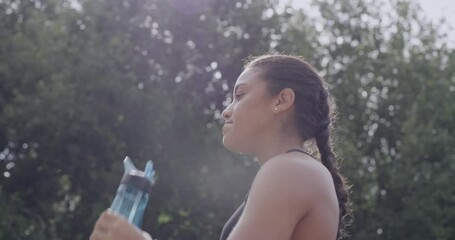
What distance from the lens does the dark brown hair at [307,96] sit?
2398mm

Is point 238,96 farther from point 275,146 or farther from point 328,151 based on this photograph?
point 328,151

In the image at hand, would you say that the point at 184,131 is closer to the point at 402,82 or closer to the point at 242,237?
the point at 402,82

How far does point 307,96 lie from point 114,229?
0.68m

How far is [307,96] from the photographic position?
2.41 metres

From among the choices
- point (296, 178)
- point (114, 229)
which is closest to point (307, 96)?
point (296, 178)

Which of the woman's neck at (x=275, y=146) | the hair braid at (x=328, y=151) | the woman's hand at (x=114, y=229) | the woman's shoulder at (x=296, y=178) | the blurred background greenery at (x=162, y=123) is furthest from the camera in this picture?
the blurred background greenery at (x=162, y=123)

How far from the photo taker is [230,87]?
16.9m

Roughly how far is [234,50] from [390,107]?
3297mm

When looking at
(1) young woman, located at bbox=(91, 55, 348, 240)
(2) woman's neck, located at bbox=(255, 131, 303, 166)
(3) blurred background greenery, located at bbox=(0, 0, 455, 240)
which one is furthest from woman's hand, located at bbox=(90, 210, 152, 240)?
(3) blurred background greenery, located at bbox=(0, 0, 455, 240)

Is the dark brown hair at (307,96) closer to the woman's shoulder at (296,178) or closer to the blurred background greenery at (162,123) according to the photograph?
the woman's shoulder at (296,178)

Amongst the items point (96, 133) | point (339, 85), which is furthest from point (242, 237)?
point (339, 85)

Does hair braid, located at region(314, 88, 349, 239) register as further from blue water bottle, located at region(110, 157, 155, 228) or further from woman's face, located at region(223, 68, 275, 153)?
blue water bottle, located at region(110, 157, 155, 228)

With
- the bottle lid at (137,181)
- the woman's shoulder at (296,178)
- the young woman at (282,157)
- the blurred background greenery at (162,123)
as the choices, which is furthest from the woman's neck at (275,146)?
the blurred background greenery at (162,123)

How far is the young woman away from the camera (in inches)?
82.4
